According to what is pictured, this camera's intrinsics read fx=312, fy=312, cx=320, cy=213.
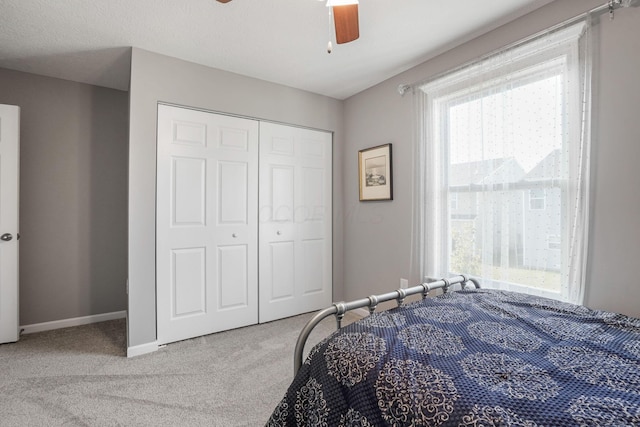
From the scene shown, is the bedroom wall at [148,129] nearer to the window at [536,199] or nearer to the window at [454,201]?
the window at [454,201]

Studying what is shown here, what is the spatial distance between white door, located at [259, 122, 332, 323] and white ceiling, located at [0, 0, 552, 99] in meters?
0.70

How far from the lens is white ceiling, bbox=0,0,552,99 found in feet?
6.52

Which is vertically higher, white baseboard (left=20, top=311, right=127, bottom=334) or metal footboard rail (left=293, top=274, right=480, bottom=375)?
metal footboard rail (left=293, top=274, right=480, bottom=375)

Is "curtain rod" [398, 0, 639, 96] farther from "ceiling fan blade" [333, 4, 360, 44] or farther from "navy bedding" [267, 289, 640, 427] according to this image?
"navy bedding" [267, 289, 640, 427]

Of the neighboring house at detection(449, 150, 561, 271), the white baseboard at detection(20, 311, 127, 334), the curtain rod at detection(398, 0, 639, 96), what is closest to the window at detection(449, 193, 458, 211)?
the neighboring house at detection(449, 150, 561, 271)

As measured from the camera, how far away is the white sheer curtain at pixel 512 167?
1802mm

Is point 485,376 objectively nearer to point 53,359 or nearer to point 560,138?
point 560,138

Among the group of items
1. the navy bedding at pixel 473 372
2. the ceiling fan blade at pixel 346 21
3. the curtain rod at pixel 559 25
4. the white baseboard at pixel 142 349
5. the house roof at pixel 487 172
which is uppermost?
the curtain rod at pixel 559 25

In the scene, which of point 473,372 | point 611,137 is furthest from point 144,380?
point 611,137

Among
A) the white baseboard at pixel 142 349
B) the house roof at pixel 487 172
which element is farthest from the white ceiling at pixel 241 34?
the white baseboard at pixel 142 349

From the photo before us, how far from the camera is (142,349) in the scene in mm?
2467

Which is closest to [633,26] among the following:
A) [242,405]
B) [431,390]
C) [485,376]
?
[485,376]

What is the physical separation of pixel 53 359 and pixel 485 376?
296 centimetres

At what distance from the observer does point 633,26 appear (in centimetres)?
163
